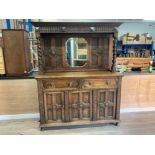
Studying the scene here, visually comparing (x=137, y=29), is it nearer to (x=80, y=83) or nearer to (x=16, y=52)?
(x=80, y=83)

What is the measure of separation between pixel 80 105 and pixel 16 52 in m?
1.46

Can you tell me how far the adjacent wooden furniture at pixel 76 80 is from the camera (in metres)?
2.38

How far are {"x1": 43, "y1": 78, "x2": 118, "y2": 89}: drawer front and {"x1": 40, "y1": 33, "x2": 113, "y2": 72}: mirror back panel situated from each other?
0.44m

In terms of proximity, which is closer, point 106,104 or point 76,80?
point 76,80

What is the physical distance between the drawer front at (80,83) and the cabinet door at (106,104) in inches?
4.3

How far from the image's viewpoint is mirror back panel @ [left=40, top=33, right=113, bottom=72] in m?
2.69

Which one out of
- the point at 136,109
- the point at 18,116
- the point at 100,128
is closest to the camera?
the point at 100,128

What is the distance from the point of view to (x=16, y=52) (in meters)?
2.71

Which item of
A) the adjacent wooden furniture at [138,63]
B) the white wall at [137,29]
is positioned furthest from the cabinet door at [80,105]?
the white wall at [137,29]

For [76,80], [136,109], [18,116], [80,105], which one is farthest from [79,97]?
[136,109]
